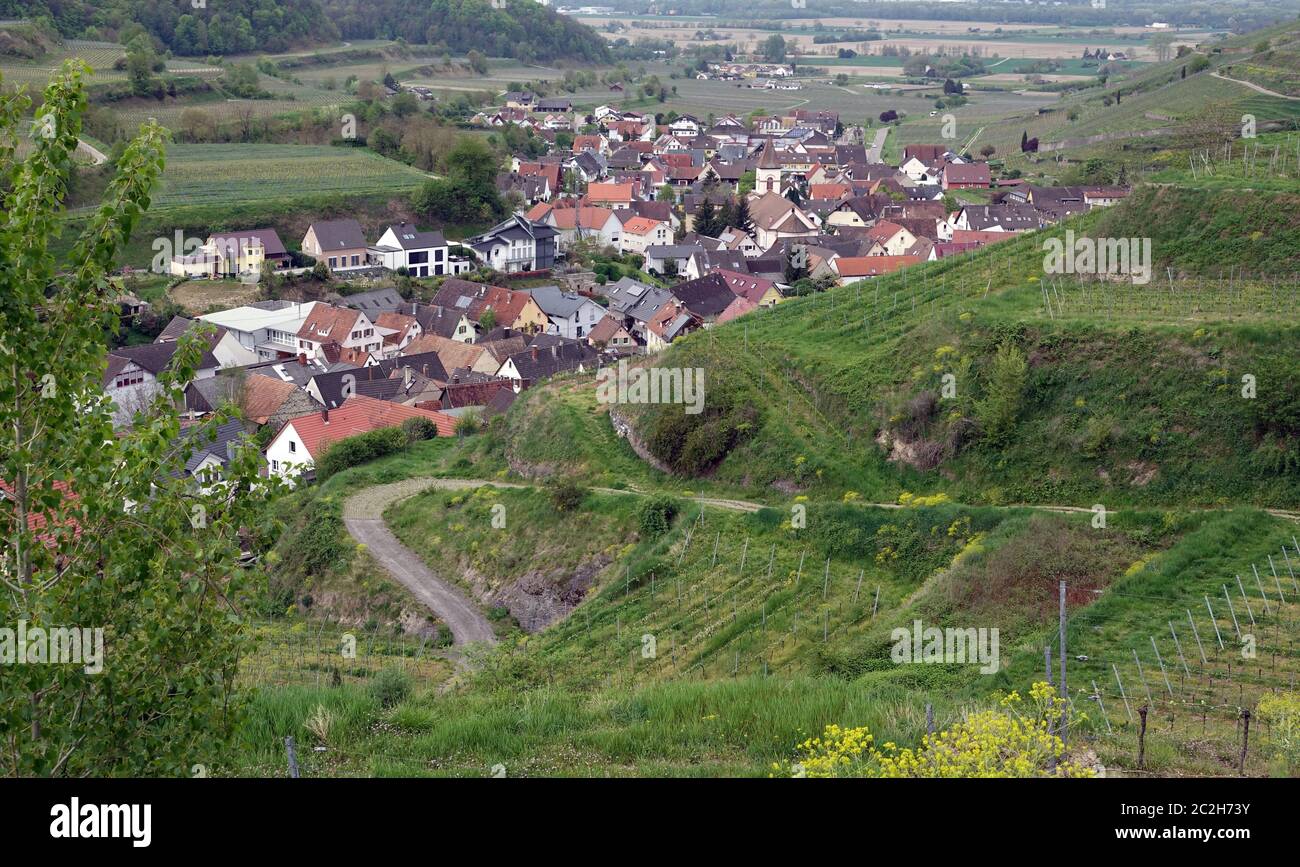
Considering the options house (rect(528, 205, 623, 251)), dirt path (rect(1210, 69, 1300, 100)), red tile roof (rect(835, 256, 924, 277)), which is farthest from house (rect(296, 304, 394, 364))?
dirt path (rect(1210, 69, 1300, 100))

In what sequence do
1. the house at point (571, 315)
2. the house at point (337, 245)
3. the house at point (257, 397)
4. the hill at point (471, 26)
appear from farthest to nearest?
1. the hill at point (471, 26)
2. the house at point (337, 245)
3. the house at point (571, 315)
4. the house at point (257, 397)

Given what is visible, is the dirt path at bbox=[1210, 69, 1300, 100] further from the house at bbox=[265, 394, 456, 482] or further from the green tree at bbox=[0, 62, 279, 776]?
the green tree at bbox=[0, 62, 279, 776]

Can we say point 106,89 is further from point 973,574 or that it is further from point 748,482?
point 973,574

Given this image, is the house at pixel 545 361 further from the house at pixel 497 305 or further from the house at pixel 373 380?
the house at pixel 497 305

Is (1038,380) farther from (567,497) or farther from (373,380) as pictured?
(373,380)

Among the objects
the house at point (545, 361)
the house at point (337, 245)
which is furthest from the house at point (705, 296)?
the house at point (337, 245)
